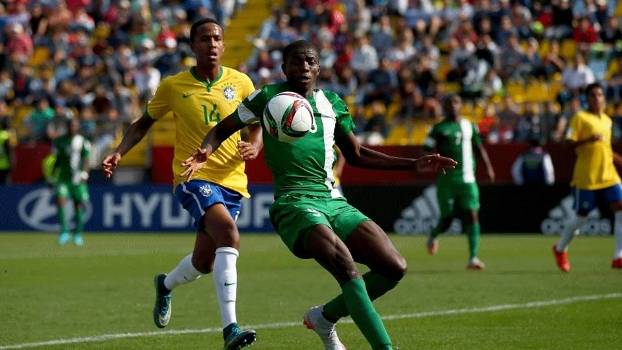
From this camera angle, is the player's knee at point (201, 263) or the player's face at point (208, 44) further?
the player's knee at point (201, 263)

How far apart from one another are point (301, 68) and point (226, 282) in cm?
175

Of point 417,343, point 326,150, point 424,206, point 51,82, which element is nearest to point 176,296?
point 417,343

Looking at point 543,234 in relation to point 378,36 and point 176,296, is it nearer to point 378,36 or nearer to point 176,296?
point 378,36

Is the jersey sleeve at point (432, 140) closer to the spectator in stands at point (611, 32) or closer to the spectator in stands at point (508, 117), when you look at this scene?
the spectator in stands at point (508, 117)

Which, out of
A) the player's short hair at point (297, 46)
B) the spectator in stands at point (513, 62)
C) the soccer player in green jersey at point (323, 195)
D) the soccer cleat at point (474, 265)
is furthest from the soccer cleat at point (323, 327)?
the spectator in stands at point (513, 62)

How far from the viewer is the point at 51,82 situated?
114 feet

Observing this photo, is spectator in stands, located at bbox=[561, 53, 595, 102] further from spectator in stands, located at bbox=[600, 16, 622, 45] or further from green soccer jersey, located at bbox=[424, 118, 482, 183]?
green soccer jersey, located at bbox=[424, 118, 482, 183]

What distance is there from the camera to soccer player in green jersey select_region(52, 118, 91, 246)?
2530 centimetres

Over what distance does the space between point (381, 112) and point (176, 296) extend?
15255 millimetres

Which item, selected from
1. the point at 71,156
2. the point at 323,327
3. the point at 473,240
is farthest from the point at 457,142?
the point at 323,327

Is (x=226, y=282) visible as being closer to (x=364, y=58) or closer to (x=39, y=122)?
(x=364, y=58)

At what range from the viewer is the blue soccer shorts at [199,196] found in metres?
10.3

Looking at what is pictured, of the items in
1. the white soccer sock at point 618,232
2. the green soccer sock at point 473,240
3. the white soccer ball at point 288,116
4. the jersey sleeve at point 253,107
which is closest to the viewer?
the white soccer ball at point 288,116

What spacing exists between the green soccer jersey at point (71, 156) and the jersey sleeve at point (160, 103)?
14.6 m
